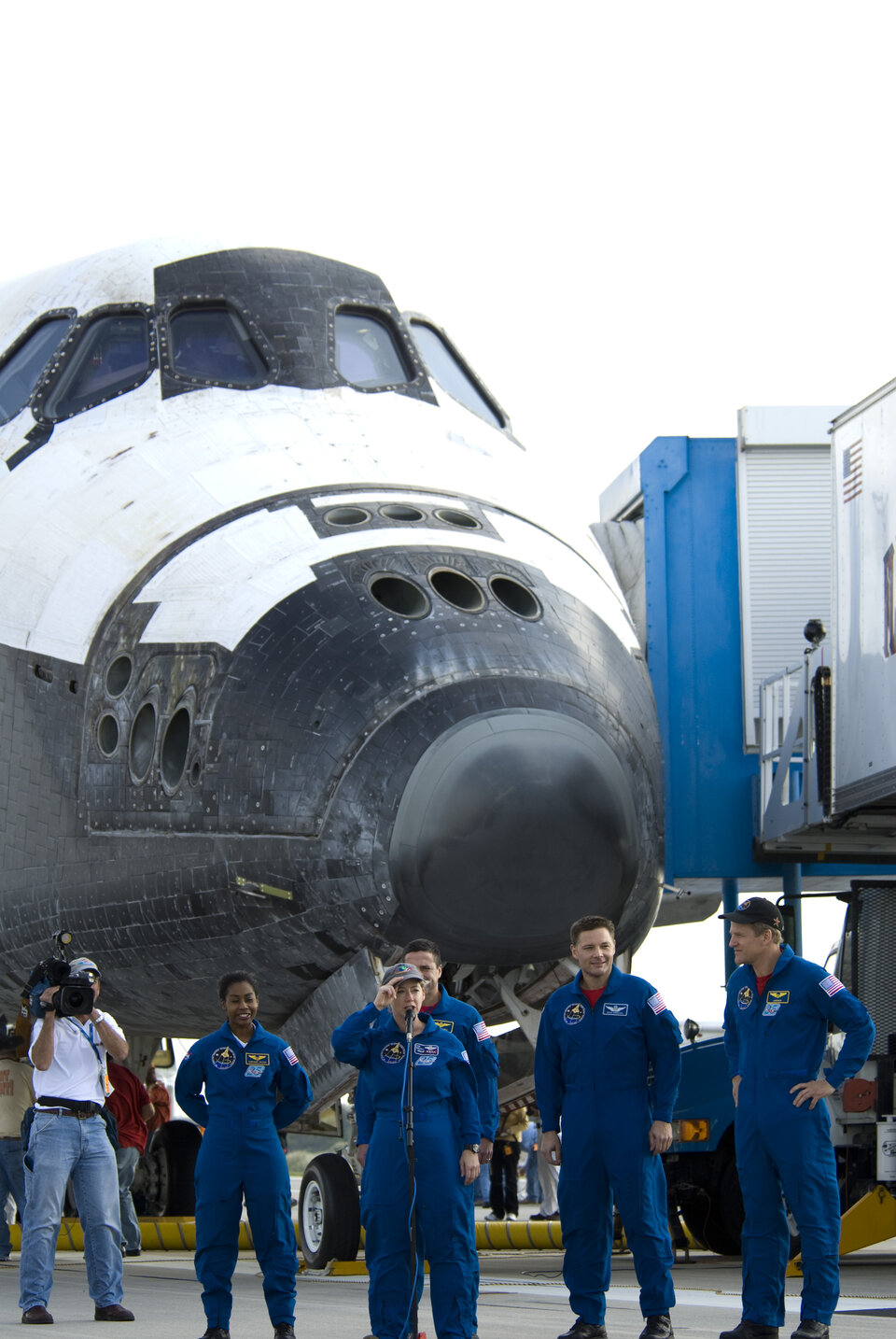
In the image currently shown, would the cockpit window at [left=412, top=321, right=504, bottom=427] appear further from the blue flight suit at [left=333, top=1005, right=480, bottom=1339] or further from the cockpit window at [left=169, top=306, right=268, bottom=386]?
the blue flight suit at [left=333, top=1005, right=480, bottom=1339]

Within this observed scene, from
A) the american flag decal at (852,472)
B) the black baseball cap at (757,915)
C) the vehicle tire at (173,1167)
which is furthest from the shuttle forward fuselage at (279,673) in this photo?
the vehicle tire at (173,1167)

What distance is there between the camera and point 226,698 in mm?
7242

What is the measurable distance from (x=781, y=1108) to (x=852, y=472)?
5145 millimetres

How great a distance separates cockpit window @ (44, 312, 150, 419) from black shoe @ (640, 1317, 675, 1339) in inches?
208

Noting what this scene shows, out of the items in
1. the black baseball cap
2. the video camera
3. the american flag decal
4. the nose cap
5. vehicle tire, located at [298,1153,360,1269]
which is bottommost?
vehicle tire, located at [298,1153,360,1269]

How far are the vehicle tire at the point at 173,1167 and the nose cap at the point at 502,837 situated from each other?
598 centimetres

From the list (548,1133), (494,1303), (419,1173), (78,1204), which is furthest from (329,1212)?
(419,1173)

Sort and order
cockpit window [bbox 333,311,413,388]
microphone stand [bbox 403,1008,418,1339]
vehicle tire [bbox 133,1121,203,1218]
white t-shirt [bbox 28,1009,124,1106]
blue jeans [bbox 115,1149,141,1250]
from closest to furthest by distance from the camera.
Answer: microphone stand [bbox 403,1008,418,1339]
white t-shirt [bbox 28,1009,124,1106]
cockpit window [bbox 333,311,413,388]
blue jeans [bbox 115,1149,141,1250]
vehicle tire [bbox 133,1121,203,1218]

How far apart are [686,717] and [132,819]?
5.40 meters

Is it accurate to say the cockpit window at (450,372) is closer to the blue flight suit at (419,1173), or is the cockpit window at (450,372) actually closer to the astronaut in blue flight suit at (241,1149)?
the astronaut in blue flight suit at (241,1149)

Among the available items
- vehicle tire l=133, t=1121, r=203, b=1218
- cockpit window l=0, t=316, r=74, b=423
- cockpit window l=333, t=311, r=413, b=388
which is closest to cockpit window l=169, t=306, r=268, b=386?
cockpit window l=333, t=311, r=413, b=388

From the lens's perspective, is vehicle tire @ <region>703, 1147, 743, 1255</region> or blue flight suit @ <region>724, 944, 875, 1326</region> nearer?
blue flight suit @ <region>724, 944, 875, 1326</region>

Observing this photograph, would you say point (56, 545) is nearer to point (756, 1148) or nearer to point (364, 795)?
point (364, 795)

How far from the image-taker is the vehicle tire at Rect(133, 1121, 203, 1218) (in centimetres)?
1230
